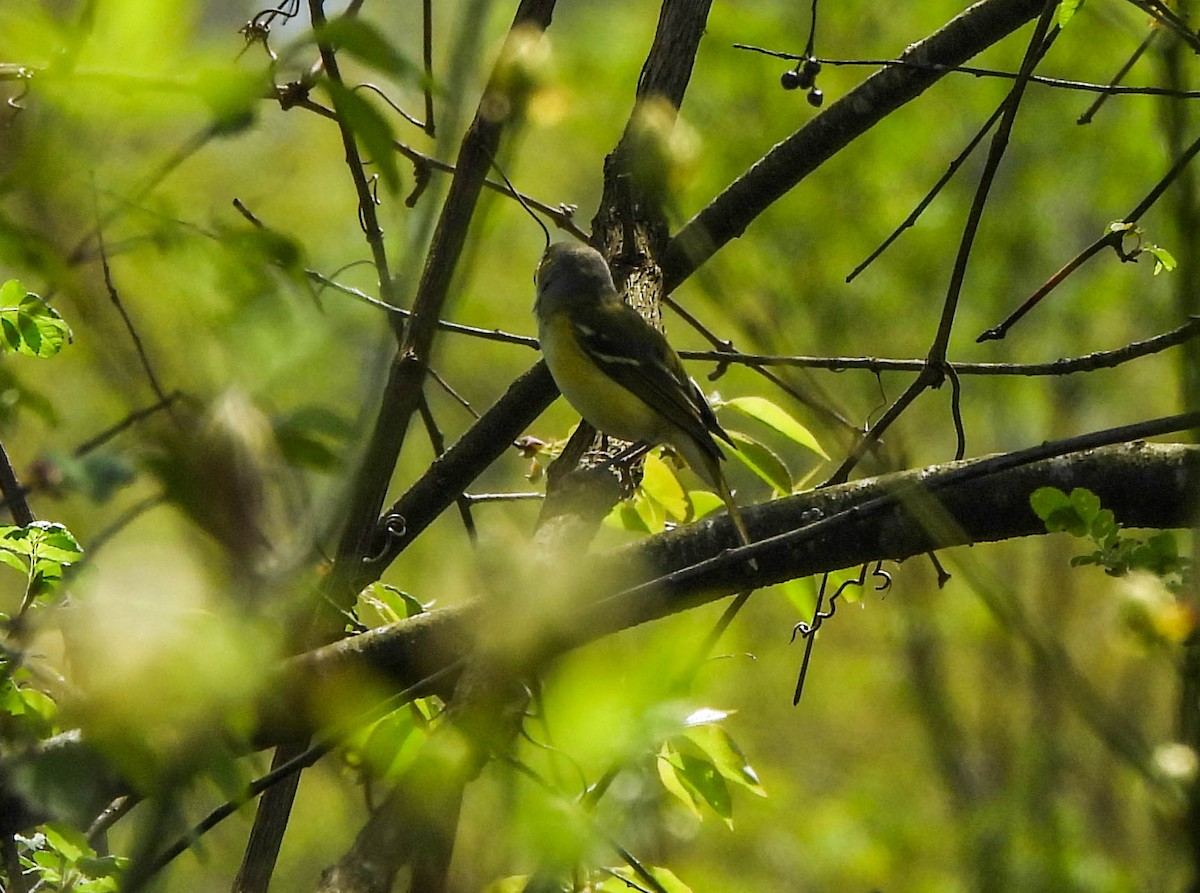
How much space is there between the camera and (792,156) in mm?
3021

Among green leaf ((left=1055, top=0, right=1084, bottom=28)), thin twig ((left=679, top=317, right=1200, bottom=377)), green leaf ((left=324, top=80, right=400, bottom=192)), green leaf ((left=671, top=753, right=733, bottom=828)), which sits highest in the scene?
green leaf ((left=1055, top=0, right=1084, bottom=28))

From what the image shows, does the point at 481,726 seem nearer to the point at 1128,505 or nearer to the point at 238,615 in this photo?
the point at 238,615

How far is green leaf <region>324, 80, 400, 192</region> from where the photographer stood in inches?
34.8

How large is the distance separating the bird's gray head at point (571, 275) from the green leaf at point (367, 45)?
246 centimetres

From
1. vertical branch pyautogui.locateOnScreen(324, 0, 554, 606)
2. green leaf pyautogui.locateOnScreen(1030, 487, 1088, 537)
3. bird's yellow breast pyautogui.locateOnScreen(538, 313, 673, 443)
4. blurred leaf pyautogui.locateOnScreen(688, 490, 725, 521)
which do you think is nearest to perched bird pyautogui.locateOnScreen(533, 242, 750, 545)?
bird's yellow breast pyautogui.locateOnScreen(538, 313, 673, 443)

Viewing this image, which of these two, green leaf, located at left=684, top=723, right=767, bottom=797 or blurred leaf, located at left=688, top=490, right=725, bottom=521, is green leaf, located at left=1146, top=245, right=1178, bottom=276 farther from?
green leaf, located at left=684, top=723, right=767, bottom=797

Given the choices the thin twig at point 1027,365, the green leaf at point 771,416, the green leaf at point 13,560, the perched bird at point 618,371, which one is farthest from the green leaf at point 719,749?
the perched bird at point 618,371

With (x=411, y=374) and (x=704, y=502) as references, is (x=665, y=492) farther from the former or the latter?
(x=411, y=374)

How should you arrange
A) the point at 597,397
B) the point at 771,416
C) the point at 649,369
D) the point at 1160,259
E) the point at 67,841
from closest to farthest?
the point at 67,841 < the point at 1160,259 < the point at 771,416 < the point at 597,397 < the point at 649,369

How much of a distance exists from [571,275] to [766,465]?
1.15m

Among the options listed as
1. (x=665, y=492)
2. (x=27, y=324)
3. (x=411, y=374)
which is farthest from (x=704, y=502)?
(x=411, y=374)

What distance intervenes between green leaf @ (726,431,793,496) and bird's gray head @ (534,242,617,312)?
0.73m

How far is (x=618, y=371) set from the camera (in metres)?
3.55

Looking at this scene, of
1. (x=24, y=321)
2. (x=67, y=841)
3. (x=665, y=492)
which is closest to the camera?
(x=67, y=841)
